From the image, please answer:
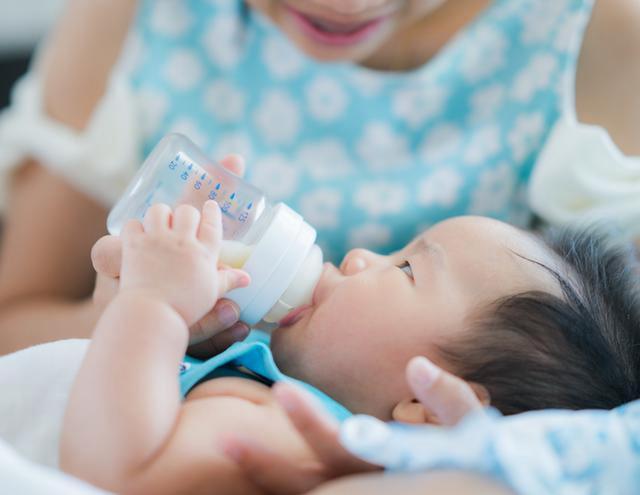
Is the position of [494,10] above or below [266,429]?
above

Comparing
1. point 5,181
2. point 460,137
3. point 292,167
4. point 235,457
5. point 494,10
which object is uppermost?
point 494,10

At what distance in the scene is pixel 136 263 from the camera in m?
0.79

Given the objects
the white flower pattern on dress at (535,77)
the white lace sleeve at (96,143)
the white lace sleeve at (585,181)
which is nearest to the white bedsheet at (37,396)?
the white lace sleeve at (96,143)

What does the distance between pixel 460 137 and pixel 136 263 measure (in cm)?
80

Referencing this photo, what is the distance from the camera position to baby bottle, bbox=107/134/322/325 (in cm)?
90

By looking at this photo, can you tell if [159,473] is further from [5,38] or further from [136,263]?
[5,38]


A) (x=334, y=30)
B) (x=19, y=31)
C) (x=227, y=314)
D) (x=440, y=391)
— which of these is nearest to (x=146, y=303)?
(x=227, y=314)

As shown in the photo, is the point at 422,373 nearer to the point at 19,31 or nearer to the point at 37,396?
the point at 37,396

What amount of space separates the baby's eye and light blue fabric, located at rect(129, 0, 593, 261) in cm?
47

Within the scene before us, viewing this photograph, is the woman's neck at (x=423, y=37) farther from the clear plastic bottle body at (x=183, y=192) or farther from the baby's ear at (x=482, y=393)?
the baby's ear at (x=482, y=393)

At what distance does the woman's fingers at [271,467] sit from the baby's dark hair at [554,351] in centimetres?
19

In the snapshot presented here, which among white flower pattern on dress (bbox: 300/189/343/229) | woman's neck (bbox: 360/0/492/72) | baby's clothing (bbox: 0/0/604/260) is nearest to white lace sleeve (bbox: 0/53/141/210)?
baby's clothing (bbox: 0/0/604/260)

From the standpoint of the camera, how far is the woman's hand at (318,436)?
0.68 m

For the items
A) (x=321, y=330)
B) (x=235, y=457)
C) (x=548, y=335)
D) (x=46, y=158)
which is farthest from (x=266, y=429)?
(x=46, y=158)
